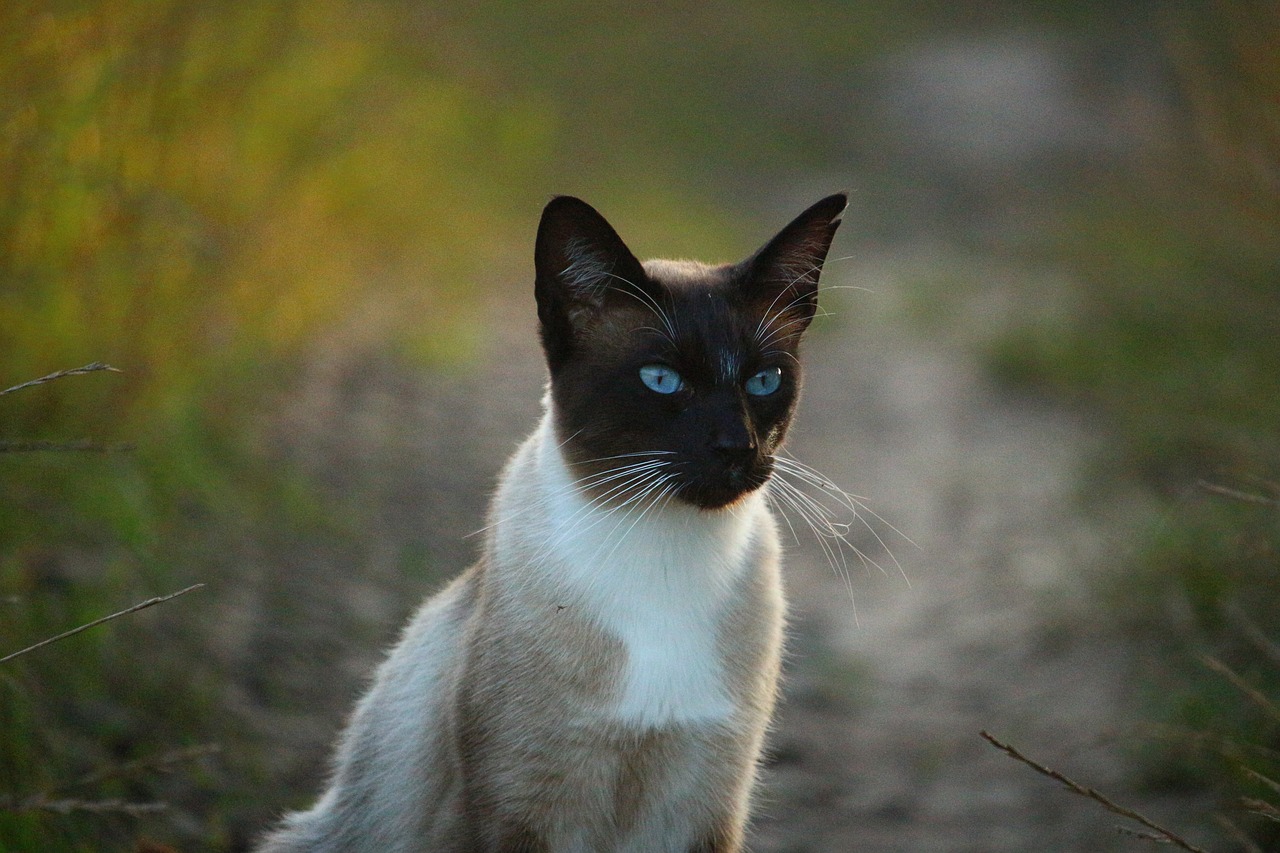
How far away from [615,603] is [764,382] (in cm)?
55

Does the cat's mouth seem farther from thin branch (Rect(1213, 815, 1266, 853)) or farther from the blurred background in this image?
thin branch (Rect(1213, 815, 1266, 853))

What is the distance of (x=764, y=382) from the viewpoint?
8.08ft

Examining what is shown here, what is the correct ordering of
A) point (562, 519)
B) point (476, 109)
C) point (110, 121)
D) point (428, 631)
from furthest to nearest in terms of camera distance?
point (476, 109), point (110, 121), point (428, 631), point (562, 519)

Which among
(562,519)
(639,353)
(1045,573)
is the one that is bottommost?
(1045,573)

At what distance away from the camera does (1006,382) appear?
7.52m

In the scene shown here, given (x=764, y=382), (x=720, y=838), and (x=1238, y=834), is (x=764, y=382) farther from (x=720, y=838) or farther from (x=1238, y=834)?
(x=1238, y=834)

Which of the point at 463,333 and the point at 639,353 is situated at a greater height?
the point at 639,353

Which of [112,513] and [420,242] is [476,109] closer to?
[420,242]

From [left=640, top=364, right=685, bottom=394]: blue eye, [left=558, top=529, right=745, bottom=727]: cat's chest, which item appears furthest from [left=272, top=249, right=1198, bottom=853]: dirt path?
[left=640, top=364, right=685, bottom=394]: blue eye

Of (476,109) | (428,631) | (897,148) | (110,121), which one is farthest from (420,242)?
(897,148)

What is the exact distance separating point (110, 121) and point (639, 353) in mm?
2419

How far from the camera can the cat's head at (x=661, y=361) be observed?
90.0 inches

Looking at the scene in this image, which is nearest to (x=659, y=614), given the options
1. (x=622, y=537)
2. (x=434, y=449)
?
(x=622, y=537)

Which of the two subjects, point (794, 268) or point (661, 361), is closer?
point (661, 361)
